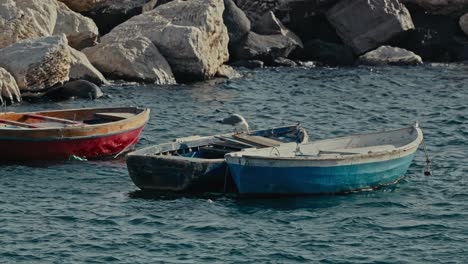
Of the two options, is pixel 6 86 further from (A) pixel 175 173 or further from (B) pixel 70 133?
(A) pixel 175 173

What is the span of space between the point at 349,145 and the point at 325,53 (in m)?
21.0

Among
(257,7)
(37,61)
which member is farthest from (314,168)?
(257,7)

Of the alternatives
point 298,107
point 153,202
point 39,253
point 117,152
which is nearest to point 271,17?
point 298,107

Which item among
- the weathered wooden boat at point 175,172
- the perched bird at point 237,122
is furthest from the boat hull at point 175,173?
the perched bird at point 237,122

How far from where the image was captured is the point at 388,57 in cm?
4744

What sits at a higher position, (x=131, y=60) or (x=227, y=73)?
(x=131, y=60)

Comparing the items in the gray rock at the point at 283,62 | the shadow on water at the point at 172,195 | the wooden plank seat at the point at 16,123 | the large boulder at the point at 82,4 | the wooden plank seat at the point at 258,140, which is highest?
the large boulder at the point at 82,4

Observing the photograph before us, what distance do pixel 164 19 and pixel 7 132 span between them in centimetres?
1578

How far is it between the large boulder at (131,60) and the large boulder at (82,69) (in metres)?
0.91

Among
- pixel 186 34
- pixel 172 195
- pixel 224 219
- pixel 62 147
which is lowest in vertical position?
pixel 224 219

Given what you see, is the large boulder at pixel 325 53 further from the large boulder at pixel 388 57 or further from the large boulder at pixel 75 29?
the large boulder at pixel 75 29

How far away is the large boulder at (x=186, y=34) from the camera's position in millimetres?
41344

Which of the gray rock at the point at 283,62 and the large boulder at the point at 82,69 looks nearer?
the large boulder at the point at 82,69

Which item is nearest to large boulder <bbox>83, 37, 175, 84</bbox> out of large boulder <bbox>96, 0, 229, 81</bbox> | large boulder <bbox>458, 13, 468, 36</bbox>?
large boulder <bbox>96, 0, 229, 81</bbox>
